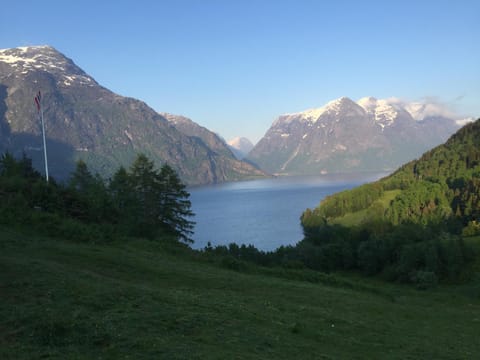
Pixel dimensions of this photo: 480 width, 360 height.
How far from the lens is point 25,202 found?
2789cm

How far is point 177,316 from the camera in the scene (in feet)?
40.0

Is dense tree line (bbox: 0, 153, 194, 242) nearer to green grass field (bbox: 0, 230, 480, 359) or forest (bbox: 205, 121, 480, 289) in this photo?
green grass field (bbox: 0, 230, 480, 359)

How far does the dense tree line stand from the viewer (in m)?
25.3

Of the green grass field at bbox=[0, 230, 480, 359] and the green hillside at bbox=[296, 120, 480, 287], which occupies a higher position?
the green grass field at bbox=[0, 230, 480, 359]

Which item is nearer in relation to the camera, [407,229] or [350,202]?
[407,229]

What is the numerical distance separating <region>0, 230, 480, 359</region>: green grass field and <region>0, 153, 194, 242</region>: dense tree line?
3376 mm

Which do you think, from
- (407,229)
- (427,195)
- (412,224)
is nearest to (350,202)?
(427,195)

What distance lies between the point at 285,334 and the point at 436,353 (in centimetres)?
562

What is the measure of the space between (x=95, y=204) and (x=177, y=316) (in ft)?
85.6

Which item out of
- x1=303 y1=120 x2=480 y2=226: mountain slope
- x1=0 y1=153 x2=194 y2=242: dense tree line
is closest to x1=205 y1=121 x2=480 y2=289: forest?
x1=303 y1=120 x2=480 y2=226: mountain slope

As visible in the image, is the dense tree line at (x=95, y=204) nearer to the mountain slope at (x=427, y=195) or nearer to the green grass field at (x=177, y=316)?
the green grass field at (x=177, y=316)

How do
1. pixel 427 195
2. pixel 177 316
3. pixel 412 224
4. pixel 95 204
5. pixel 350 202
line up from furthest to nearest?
pixel 350 202 → pixel 427 195 → pixel 412 224 → pixel 95 204 → pixel 177 316

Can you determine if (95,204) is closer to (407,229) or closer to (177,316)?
(177,316)

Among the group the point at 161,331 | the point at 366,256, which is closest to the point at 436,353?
the point at 161,331
